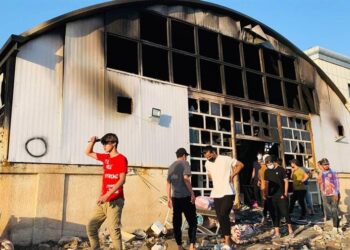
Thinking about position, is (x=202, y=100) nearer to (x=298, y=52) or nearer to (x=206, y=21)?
(x=206, y=21)

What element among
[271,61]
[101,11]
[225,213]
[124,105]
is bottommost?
[225,213]

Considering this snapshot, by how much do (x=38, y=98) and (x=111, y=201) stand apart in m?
4.35

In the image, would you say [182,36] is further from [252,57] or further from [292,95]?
[292,95]

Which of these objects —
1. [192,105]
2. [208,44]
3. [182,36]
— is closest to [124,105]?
[192,105]

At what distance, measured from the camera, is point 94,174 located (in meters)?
8.43

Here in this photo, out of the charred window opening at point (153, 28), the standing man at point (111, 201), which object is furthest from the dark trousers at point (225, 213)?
the charred window opening at point (153, 28)

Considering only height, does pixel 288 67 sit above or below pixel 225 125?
above

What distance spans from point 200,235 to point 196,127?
12.2ft

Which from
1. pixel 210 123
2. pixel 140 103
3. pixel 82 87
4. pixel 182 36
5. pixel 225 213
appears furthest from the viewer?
pixel 182 36

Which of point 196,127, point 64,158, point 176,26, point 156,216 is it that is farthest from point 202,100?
point 64,158

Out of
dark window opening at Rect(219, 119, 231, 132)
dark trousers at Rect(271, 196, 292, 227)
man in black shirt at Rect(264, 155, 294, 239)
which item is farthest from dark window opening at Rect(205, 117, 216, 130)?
dark trousers at Rect(271, 196, 292, 227)

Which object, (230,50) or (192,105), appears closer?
(192,105)

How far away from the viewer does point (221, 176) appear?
6199 millimetres

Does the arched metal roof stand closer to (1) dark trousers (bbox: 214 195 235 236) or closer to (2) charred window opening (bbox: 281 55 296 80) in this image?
(2) charred window opening (bbox: 281 55 296 80)
